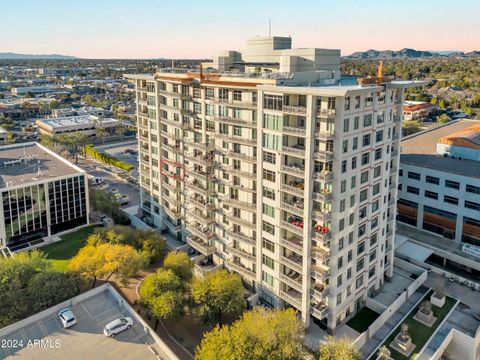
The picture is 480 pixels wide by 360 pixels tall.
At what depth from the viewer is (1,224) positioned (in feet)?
236

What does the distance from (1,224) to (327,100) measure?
206ft

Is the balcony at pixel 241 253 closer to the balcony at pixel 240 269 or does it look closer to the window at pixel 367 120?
the balcony at pixel 240 269

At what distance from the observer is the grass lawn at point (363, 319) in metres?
52.9

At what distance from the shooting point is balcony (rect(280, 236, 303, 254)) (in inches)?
1955

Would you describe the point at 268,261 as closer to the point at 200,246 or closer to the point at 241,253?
the point at 241,253

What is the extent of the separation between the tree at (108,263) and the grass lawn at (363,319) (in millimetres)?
32114

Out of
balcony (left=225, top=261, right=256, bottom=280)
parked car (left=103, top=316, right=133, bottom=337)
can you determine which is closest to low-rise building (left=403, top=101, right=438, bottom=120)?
balcony (left=225, top=261, right=256, bottom=280)

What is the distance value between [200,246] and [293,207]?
22989 millimetres

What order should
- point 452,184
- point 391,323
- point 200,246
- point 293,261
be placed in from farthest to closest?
point 452,184 < point 200,246 < point 391,323 < point 293,261

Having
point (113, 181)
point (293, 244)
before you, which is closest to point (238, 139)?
point (293, 244)

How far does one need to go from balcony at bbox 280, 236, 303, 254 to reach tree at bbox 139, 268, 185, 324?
15396 mm

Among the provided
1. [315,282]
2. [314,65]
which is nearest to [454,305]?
[315,282]

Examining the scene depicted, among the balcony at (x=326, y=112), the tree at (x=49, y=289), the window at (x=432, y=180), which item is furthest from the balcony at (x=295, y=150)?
the window at (x=432, y=180)

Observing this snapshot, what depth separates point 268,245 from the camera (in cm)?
5450
